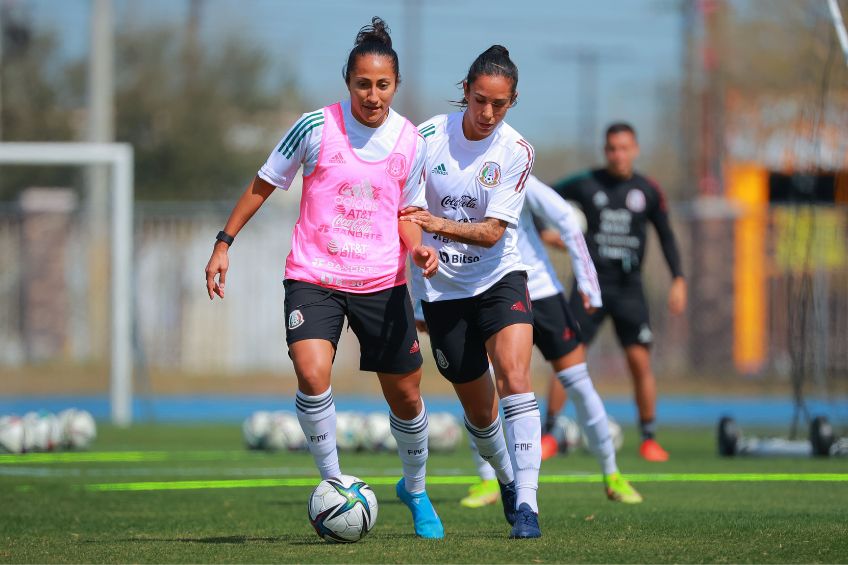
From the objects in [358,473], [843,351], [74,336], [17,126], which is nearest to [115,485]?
[358,473]

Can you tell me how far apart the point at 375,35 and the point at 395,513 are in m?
2.83

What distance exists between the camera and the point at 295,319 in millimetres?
6516

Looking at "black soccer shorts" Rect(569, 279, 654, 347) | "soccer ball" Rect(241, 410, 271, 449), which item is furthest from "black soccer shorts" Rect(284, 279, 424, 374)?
"soccer ball" Rect(241, 410, 271, 449)

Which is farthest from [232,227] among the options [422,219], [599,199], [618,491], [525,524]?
[599,199]

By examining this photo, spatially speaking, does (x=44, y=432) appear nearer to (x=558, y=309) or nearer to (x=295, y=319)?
(x=558, y=309)

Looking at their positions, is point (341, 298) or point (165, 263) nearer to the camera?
point (341, 298)

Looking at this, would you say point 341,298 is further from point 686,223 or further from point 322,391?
point 686,223

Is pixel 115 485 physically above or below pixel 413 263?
below

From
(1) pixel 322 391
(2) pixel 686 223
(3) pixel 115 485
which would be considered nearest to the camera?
(1) pixel 322 391

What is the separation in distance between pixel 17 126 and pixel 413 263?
2716cm

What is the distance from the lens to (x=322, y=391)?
650 cm

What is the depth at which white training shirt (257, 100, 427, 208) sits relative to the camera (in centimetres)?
663

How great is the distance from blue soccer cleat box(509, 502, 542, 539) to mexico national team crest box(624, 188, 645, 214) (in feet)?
18.9

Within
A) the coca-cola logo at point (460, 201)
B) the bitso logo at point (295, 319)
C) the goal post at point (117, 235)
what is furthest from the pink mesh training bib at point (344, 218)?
the goal post at point (117, 235)
